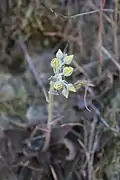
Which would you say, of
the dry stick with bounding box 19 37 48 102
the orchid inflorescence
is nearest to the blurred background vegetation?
the dry stick with bounding box 19 37 48 102

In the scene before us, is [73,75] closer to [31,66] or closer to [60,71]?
[31,66]

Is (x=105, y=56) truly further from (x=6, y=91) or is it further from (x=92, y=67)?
(x=6, y=91)

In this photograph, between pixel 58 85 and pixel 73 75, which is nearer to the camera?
pixel 58 85

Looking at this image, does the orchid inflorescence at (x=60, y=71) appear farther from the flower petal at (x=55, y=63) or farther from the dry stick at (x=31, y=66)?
the dry stick at (x=31, y=66)

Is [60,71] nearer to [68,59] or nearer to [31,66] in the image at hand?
[68,59]

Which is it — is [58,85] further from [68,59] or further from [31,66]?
[31,66]

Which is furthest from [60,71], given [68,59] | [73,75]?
[73,75]

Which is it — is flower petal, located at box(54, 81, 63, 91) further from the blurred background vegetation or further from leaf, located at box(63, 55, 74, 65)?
the blurred background vegetation

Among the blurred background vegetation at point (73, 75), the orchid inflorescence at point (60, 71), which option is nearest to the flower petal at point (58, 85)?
the orchid inflorescence at point (60, 71)

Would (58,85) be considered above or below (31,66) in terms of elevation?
Answer: below

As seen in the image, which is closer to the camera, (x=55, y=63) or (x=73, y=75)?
(x=55, y=63)

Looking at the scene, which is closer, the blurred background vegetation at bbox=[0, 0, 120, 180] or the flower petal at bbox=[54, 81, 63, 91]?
the flower petal at bbox=[54, 81, 63, 91]
